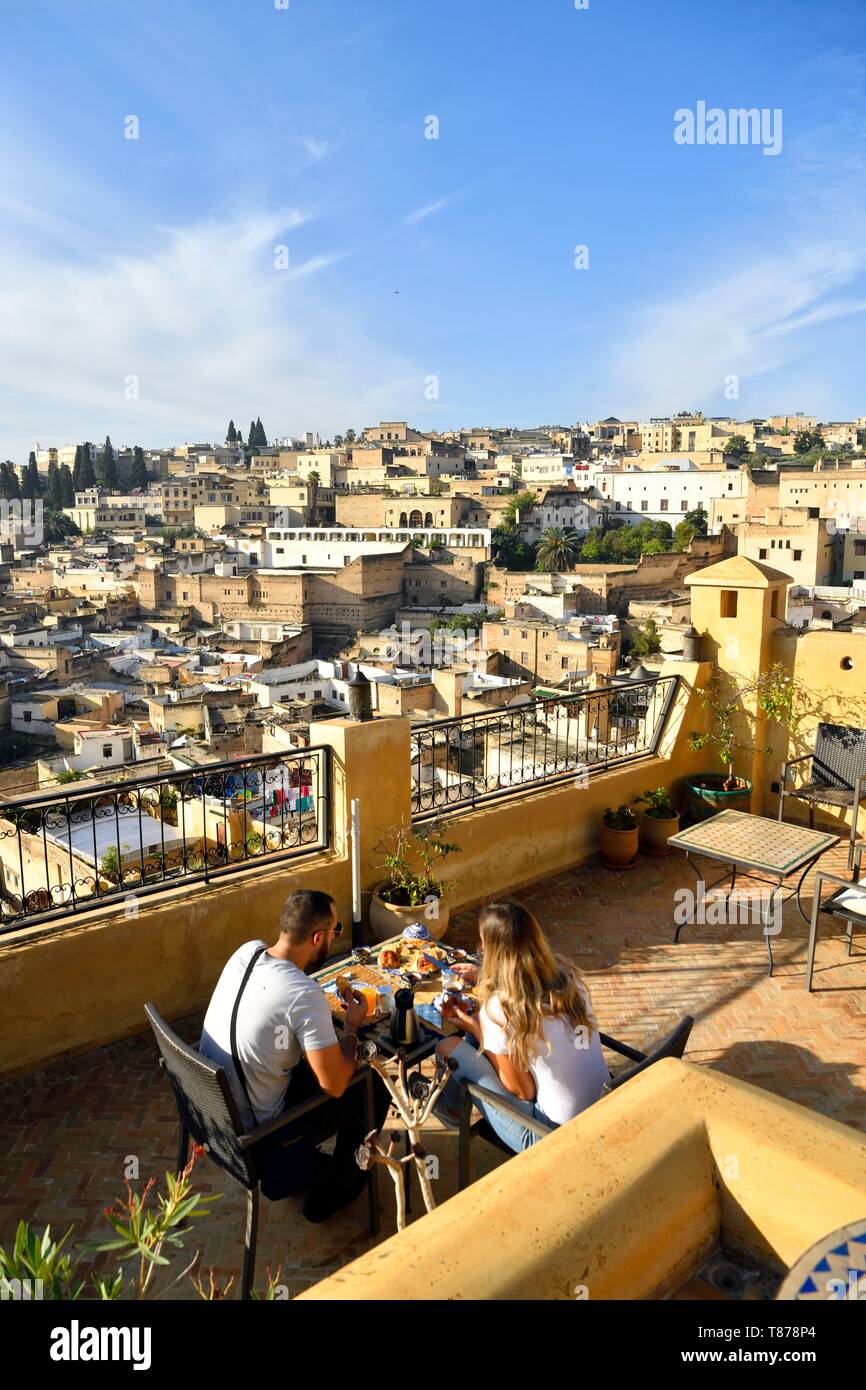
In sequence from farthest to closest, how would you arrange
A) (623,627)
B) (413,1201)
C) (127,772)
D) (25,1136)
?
(623,627), (127,772), (25,1136), (413,1201)

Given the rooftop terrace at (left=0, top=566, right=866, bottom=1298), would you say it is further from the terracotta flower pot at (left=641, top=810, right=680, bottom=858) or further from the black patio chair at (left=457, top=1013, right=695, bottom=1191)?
the black patio chair at (left=457, top=1013, right=695, bottom=1191)

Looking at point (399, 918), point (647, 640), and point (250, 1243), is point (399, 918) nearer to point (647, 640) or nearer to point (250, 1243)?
point (250, 1243)

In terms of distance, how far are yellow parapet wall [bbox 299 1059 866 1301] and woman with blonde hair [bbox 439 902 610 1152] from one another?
1.52 ft

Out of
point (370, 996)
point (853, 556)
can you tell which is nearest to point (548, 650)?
point (853, 556)

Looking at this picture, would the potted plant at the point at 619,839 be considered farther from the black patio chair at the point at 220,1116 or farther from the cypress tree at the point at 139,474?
the cypress tree at the point at 139,474

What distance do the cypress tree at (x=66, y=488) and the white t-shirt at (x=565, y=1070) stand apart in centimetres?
9667

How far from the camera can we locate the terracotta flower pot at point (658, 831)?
5742 millimetres

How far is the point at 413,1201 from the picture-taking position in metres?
2.93

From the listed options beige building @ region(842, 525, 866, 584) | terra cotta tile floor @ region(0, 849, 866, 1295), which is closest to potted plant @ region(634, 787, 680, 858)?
terra cotta tile floor @ region(0, 849, 866, 1295)
